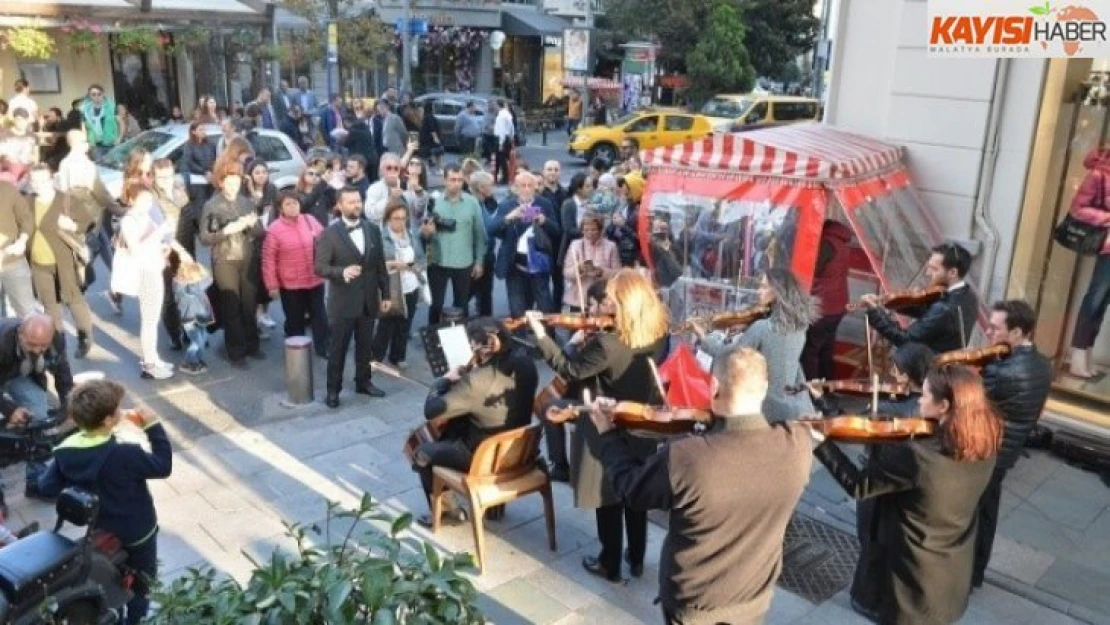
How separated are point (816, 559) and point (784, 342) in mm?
1339

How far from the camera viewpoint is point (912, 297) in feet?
20.6

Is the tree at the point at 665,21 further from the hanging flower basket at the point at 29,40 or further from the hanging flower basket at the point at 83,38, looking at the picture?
the hanging flower basket at the point at 29,40

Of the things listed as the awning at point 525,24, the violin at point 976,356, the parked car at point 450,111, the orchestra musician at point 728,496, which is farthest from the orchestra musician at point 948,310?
the awning at point 525,24

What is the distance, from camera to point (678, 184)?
25.3ft

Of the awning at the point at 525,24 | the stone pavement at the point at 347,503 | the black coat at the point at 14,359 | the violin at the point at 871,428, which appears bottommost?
the stone pavement at the point at 347,503

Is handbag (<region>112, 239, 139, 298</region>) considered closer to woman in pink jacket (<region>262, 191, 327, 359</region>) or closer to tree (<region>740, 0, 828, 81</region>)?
woman in pink jacket (<region>262, 191, 327, 359</region>)

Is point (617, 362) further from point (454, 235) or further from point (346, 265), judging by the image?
point (454, 235)

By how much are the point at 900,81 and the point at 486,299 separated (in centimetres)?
454

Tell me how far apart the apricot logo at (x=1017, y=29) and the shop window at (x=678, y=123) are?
16.7 metres

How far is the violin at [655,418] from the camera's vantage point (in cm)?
410

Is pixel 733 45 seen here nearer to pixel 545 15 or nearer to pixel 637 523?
pixel 545 15

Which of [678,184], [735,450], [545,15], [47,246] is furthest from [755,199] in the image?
[545,15]

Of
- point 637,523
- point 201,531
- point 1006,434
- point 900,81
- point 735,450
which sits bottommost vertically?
point 201,531

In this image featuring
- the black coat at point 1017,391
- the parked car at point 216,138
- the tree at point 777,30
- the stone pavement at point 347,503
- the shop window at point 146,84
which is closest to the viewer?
the black coat at point 1017,391
